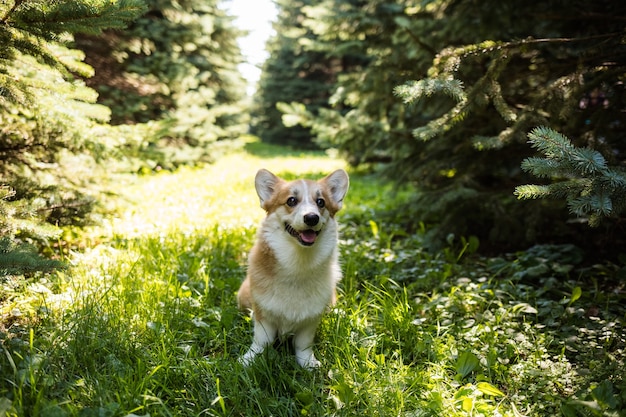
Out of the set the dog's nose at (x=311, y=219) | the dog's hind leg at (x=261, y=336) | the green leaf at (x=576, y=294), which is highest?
the dog's nose at (x=311, y=219)

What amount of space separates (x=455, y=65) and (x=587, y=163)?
1.26 metres

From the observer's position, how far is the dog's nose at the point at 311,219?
2.26 meters

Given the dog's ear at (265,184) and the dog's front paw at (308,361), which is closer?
the dog's front paw at (308,361)

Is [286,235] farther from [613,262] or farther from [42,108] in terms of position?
[613,262]

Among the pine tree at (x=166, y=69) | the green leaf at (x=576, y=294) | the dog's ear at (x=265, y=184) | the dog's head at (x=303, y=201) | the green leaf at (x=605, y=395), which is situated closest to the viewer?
the green leaf at (x=605, y=395)

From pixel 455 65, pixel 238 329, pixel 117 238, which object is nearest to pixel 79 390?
pixel 238 329

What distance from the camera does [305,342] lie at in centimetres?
239

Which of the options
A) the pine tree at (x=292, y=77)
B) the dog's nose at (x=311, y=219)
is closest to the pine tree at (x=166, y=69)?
the dog's nose at (x=311, y=219)

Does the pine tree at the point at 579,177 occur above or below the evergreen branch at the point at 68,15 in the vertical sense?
below

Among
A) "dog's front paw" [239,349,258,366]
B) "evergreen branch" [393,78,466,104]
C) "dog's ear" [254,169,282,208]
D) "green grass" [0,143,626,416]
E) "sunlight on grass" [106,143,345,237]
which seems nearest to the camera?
"green grass" [0,143,626,416]

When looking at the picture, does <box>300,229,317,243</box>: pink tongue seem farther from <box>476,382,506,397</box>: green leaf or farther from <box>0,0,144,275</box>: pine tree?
<box>0,0,144,275</box>: pine tree

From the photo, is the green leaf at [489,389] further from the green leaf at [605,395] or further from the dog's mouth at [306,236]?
the dog's mouth at [306,236]

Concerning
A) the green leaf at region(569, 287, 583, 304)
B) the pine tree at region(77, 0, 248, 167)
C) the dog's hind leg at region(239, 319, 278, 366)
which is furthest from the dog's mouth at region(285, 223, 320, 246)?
the pine tree at region(77, 0, 248, 167)

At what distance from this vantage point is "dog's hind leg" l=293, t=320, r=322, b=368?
2342 mm
